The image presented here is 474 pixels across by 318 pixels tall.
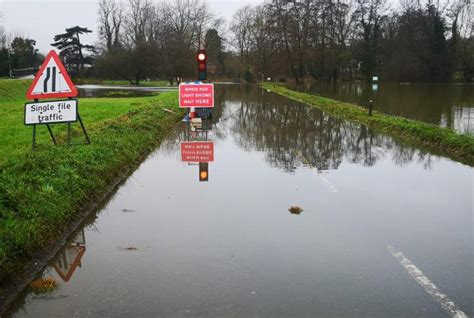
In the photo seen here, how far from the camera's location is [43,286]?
4.56 metres

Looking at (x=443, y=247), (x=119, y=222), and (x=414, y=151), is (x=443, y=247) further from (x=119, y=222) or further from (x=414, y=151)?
(x=414, y=151)

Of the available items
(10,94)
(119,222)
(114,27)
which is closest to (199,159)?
(119,222)

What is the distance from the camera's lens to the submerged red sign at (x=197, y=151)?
1193 cm

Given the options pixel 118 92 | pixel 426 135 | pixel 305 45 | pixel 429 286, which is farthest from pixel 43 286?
pixel 305 45

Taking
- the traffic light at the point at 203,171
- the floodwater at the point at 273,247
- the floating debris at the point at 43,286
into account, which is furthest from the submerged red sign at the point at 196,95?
the floating debris at the point at 43,286

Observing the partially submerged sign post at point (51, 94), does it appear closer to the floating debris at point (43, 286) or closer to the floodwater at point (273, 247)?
the floodwater at point (273, 247)

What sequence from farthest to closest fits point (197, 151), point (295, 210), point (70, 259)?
point (197, 151)
point (295, 210)
point (70, 259)

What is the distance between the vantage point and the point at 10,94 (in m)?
35.1

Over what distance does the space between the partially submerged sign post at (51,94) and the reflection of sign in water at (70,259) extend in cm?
482

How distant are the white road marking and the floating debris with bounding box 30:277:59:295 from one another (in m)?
3.55

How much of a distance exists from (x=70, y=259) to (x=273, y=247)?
7.64 feet

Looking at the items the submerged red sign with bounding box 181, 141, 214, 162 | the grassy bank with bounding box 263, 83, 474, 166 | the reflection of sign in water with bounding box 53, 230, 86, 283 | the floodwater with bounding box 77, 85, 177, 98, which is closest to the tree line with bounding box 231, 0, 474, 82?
the floodwater with bounding box 77, 85, 177, 98

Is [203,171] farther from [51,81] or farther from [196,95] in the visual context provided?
[196,95]

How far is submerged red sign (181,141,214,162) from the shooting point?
11930 millimetres
